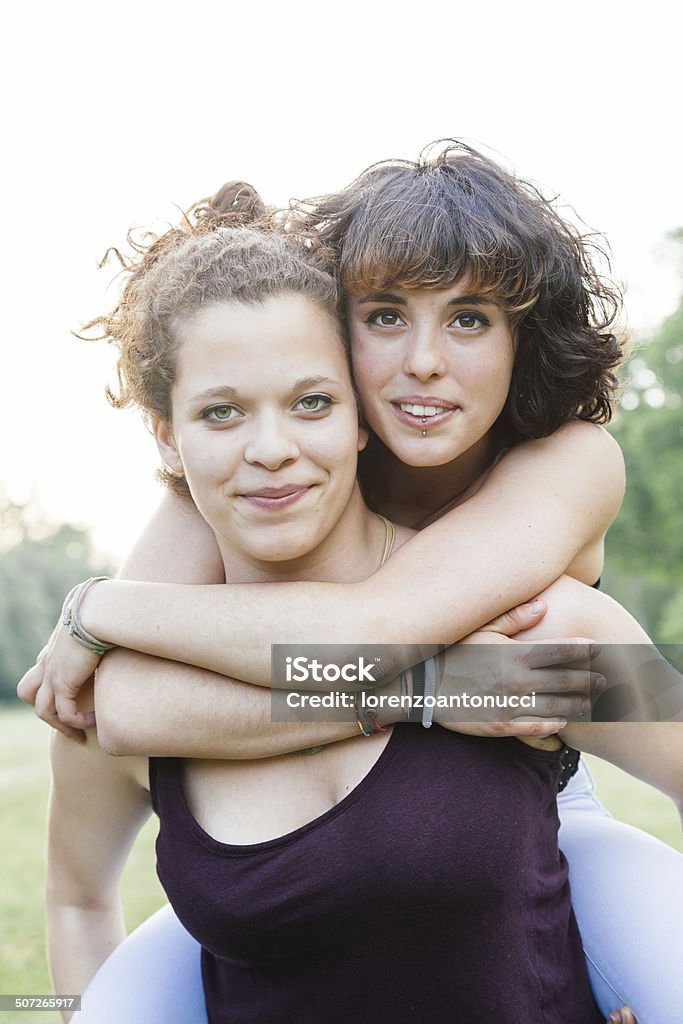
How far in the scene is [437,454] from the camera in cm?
231

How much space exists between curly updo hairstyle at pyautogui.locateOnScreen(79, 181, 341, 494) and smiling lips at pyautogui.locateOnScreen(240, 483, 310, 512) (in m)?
0.33

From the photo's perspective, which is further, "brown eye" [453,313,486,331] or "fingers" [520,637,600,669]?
"brown eye" [453,313,486,331]

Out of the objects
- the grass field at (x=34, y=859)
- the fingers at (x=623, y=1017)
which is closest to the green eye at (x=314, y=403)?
the fingers at (x=623, y=1017)

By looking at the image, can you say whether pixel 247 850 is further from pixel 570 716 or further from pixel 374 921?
pixel 570 716

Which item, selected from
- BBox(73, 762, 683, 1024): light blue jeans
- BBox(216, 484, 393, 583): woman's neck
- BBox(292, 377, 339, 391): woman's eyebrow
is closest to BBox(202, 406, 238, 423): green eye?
BBox(292, 377, 339, 391): woman's eyebrow

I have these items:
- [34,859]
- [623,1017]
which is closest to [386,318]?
[623,1017]

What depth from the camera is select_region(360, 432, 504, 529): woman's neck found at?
2607 mm

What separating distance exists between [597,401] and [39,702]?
153cm

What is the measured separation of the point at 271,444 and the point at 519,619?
595mm

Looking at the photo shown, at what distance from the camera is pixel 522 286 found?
7.58ft

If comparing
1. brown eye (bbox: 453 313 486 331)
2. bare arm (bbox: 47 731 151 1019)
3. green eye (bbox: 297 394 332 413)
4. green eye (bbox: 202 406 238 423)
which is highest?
brown eye (bbox: 453 313 486 331)

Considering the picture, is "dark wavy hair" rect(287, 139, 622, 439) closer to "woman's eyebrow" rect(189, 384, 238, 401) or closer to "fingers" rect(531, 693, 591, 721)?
"woman's eyebrow" rect(189, 384, 238, 401)

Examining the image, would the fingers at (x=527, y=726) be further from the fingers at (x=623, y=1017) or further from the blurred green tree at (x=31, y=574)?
the blurred green tree at (x=31, y=574)

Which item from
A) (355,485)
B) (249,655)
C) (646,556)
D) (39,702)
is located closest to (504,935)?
(249,655)
